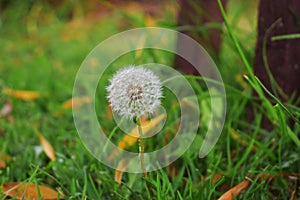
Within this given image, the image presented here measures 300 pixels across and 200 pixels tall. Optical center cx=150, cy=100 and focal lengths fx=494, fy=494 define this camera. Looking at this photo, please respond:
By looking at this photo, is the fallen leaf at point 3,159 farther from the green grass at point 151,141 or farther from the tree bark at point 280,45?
the tree bark at point 280,45

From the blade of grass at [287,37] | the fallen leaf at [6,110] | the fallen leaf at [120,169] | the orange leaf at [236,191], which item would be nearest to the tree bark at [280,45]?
the blade of grass at [287,37]

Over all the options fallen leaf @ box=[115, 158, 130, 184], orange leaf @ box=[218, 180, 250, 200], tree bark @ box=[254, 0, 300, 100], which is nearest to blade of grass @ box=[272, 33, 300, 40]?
tree bark @ box=[254, 0, 300, 100]

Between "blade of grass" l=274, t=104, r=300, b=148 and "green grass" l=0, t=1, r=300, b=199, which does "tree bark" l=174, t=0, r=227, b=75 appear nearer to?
"green grass" l=0, t=1, r=300, b=199

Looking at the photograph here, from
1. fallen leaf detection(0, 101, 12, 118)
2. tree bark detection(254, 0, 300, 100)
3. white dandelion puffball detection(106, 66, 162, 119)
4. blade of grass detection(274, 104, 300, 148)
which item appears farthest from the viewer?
fallen leaf detection(0, 101, 12, 118)

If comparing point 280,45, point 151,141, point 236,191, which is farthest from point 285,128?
point 151,141

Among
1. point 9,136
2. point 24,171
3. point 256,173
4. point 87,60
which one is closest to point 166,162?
point 256,173

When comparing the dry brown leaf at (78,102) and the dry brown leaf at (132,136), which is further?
the dry brown leaf at (78,102)
